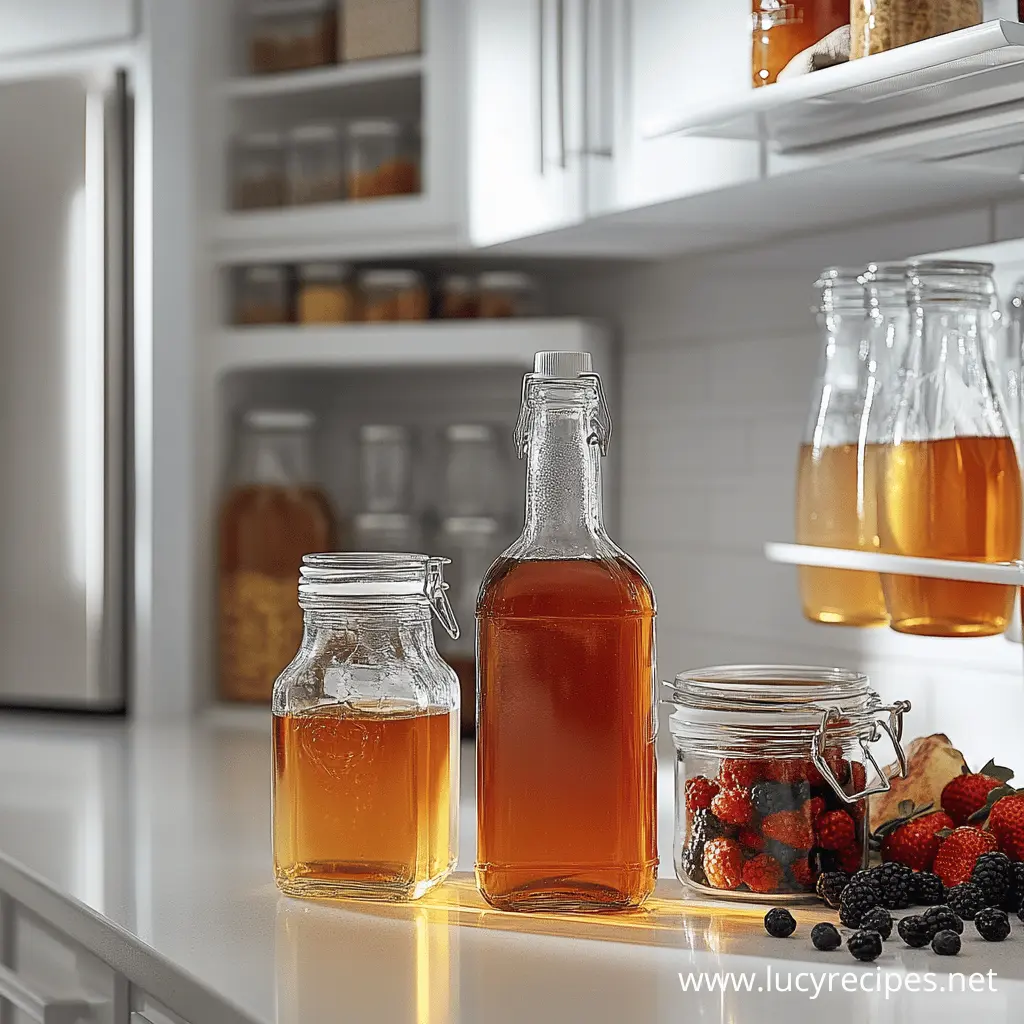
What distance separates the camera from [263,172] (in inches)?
80.7

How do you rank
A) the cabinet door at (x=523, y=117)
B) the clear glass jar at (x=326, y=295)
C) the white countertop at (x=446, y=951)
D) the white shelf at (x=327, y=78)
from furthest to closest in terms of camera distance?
the clear glass jar at (x=326, y=295) → the white shelf at (x=327, y=78) → the cabinet door at (x=523, y=117) → the white countertop at (x=446, y=951)

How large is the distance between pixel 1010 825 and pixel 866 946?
199mm

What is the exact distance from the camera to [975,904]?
1.08 meters

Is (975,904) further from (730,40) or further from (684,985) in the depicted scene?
(730,40)

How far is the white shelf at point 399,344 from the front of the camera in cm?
194

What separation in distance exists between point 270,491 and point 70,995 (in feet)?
3.04

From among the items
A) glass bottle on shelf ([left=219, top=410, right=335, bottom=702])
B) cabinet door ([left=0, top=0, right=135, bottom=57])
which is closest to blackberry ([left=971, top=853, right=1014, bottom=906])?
glass bottle on shelf ([left=219, top=410, right=335, bottom=702])

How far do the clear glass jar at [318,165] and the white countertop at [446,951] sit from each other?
0.90 metres

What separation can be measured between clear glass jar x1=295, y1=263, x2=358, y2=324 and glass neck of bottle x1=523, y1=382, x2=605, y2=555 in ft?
3.24

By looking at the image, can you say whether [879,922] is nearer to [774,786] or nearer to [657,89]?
[774,786]

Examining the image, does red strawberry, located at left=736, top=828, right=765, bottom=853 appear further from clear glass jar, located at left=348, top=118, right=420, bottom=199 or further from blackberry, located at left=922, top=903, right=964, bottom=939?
clear glass jar, located at left=348, top=118, right=420, bottom=199

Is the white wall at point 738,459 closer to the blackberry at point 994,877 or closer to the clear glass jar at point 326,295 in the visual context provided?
the clear glass jar at point 326,295

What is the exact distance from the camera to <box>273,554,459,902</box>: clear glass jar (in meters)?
1.12

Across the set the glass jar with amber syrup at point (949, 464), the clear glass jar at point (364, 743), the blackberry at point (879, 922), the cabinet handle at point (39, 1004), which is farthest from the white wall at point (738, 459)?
the cabinet handle at point (39, 1004)
